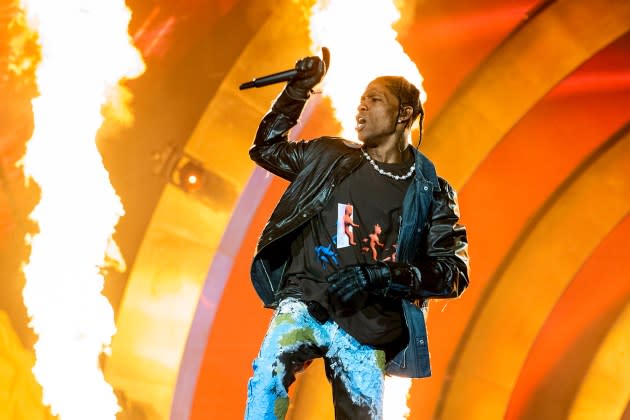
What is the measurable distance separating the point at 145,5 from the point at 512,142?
3.39 m

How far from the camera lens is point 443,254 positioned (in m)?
3.68

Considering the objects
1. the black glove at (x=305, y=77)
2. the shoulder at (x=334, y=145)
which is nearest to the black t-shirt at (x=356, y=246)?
the shoulder at (x=334, y=145)

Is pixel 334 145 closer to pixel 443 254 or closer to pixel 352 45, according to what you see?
pixel 443 254

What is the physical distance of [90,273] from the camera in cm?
534

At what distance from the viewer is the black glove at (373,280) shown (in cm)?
324

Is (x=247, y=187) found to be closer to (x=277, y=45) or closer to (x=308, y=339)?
(x=277, y=45)

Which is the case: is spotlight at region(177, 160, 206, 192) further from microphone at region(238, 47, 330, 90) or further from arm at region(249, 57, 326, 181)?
microphone at region(238, 47, 330, 90)

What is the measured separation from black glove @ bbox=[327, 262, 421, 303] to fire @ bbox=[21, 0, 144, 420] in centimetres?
242

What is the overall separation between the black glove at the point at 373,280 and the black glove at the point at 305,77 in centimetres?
79

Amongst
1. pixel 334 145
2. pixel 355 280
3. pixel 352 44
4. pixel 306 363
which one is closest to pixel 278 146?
pixel 334 145

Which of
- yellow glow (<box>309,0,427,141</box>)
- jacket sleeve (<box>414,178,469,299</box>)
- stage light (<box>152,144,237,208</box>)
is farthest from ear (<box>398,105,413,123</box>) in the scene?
stage light (<box>152,144,237,208</box>)

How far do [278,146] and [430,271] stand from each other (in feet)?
2.66

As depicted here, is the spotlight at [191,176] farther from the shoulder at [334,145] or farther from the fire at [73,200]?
the shoulder at [334,145]

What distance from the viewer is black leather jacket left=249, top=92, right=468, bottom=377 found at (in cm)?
354
